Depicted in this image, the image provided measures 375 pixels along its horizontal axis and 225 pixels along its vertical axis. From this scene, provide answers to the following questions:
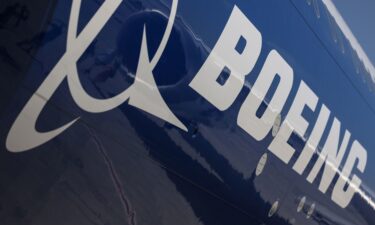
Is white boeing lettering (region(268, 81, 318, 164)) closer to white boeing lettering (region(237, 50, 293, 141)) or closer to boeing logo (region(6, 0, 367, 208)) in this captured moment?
boeing logo (region(6, 0, 367, 208))

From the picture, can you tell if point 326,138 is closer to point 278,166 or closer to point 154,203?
point 278,166

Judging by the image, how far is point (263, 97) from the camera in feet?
10.0

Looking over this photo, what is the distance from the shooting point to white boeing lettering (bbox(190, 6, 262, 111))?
2.53 meters

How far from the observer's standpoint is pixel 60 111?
1.81 meters

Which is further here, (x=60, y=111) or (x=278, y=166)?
(x=278, y=166)

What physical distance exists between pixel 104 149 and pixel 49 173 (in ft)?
0.88

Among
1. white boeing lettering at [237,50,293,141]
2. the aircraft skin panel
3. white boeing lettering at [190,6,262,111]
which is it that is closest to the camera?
the aircraft skin panel

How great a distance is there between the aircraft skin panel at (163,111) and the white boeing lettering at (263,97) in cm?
1

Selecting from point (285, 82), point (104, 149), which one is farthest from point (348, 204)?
point (104, 149)

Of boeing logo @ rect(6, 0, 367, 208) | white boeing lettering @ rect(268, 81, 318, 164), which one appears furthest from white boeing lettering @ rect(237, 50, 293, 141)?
white boeing lettering @ rect(268, 81, 318, 164)

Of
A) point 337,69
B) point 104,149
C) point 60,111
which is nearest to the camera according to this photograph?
point 60,111

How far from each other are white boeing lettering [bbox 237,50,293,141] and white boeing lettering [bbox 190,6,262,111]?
0.15 m

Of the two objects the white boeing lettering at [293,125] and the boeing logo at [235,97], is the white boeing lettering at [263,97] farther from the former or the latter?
the white boeing lettering at [293,125]

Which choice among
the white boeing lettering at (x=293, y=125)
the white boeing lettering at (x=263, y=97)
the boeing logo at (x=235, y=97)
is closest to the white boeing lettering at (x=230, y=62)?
the boeing logo at (x=235, y=97)
